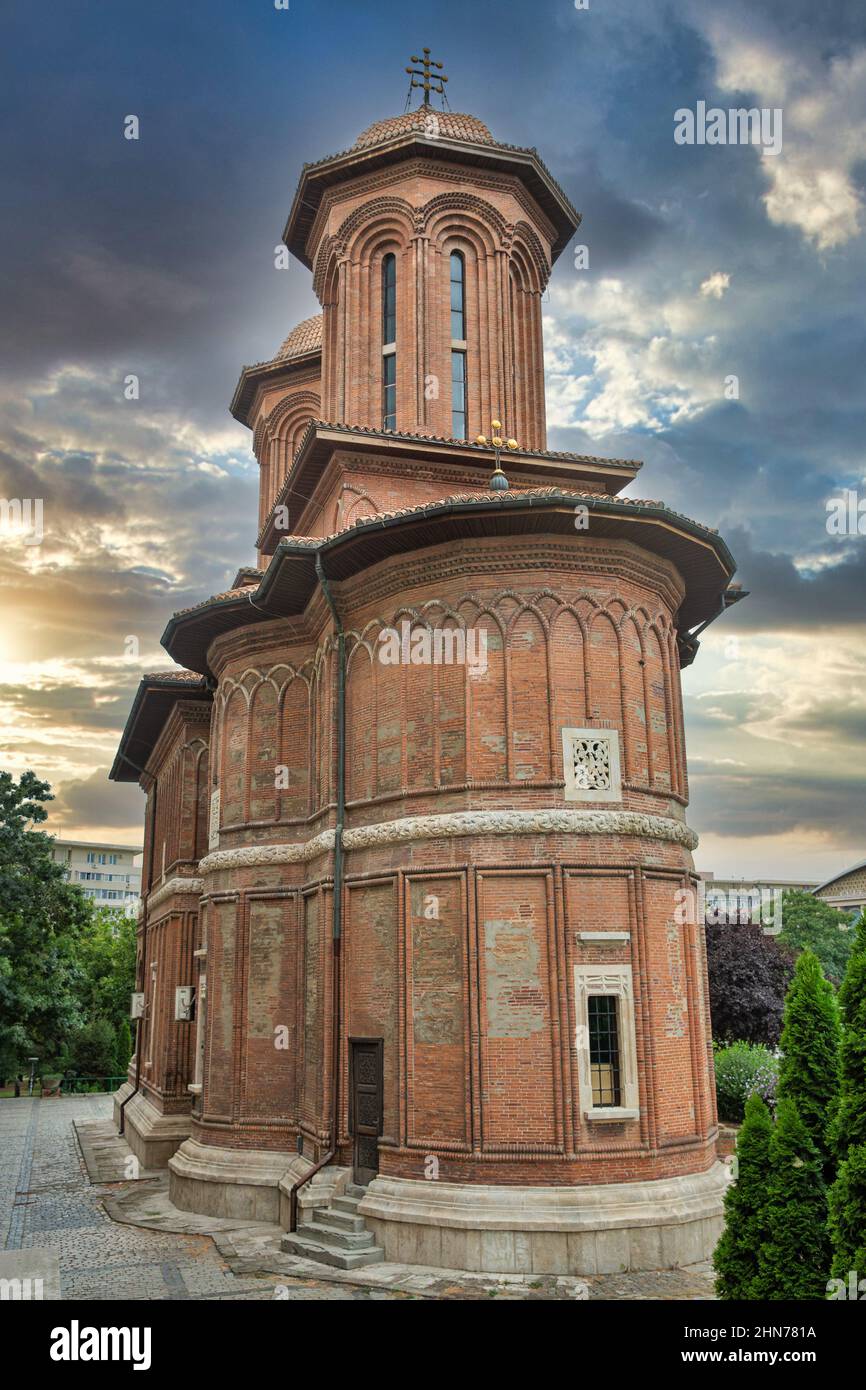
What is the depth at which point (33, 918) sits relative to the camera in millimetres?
34406

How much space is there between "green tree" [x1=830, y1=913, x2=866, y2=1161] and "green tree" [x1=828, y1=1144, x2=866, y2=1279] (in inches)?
8.1

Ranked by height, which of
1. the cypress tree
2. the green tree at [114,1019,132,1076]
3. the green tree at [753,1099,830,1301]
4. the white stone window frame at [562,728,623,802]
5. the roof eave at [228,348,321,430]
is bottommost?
the green tree at [114,1019,132,1076]

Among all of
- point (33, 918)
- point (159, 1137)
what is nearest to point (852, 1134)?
point (159, 1137)

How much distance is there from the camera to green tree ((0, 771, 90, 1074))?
33.9 m

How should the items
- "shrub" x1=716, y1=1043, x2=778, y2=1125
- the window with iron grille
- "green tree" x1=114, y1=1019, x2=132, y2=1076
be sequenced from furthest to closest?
"green tree" x1=114, y1=1019, x2=132, y2=1076 < "shrub" x1=716, y1=1043, x2=778, y2=1125 < the window with iron grille

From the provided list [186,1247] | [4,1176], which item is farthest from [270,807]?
[4,1176]

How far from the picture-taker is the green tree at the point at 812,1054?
10656 mm

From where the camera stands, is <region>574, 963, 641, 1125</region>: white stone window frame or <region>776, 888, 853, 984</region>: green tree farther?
<region>776, 888, 853, 984</region>: green tree

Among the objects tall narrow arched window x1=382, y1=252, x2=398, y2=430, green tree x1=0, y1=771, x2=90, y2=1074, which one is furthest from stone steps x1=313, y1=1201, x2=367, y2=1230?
green tree x1=0, y1=771, x2=90, y2=1074

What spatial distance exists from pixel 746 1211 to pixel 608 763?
6.03 meters

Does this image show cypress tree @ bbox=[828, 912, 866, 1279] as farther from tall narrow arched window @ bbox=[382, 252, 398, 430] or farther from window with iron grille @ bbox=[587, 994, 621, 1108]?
tall narrow arched window @ bbox=[382, 252, 398, 430]

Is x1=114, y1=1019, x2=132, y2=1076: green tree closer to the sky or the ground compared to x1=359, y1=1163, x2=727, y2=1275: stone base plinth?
closer to the ground

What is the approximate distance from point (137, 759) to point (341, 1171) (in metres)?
18.0

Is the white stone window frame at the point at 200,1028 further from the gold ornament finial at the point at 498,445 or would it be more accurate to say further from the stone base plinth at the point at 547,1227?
the gold ornament finial at the point at 498,445
